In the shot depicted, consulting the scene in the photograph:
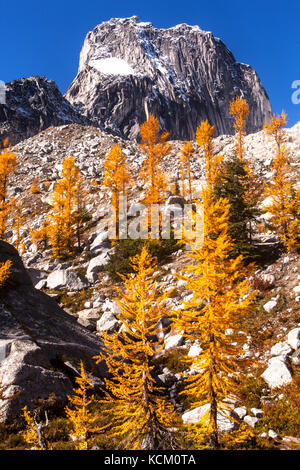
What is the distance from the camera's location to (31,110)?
96.9 metres

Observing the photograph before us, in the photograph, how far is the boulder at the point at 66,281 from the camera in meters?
17.6

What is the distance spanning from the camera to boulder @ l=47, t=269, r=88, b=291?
57.6ft

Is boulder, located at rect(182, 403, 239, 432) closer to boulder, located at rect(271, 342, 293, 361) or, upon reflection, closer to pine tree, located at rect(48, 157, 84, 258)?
boulder, located at rect(271, 342, 293, 361)

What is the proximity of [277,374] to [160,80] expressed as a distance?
152221 millimetres

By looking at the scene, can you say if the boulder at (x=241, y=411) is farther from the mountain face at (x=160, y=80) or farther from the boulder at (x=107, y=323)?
the mountain face at (x=160, y=80)

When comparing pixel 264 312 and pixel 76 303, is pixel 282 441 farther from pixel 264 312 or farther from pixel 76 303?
pixel 76 303

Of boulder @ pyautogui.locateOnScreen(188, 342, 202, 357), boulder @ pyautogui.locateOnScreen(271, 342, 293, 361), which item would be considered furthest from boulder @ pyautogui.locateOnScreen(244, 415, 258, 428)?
boulder @ pyautogui.locateOnScreen(188, 342, 202, 357)

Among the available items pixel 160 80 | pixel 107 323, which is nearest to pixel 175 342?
pixel 107 323

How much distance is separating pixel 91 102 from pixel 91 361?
447ft

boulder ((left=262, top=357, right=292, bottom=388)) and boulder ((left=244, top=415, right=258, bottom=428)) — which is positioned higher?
boulder ((left=262, top=357, right=292, bottom=388))

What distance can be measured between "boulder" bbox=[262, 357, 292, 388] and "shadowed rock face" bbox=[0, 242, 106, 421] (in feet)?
18.6

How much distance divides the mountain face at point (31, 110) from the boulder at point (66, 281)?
9203 centimetres

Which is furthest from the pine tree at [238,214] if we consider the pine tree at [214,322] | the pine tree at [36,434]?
the pine tree at [36,434]
